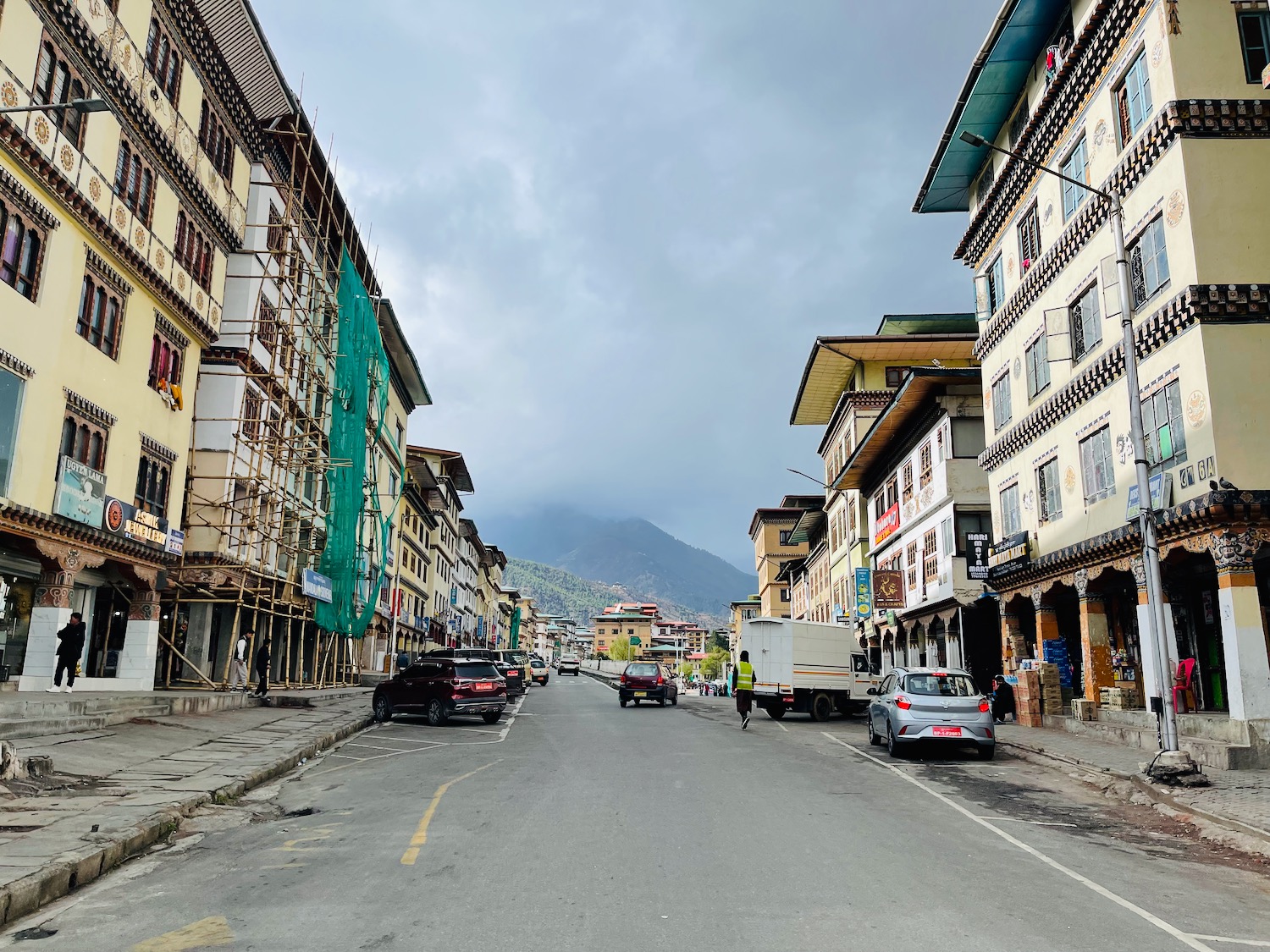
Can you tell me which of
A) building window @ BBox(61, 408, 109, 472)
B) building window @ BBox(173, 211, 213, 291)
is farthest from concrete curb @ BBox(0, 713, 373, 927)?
building window @ BBox(173, 211, 213, 291)

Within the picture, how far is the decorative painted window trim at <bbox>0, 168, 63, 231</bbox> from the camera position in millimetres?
18469

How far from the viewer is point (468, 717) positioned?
28594 mm

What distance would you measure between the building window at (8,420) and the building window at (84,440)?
1.90m

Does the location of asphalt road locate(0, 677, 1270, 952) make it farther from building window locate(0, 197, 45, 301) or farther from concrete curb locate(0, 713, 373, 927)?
building window locate(0, 197, 45, 301)

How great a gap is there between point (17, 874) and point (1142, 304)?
69.6 feet

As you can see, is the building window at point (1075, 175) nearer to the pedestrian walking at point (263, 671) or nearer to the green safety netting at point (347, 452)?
the pedestrian walking at point (263, 671)

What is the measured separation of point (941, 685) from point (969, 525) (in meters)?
15.5

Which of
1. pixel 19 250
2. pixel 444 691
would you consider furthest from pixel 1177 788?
pixel 19 250

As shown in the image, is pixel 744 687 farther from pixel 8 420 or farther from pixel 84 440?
pixel 8 420

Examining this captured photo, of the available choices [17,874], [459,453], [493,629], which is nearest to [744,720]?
[17,874]

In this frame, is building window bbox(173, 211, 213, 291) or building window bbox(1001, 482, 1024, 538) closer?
building window bbox(173, 211, 213, 291)

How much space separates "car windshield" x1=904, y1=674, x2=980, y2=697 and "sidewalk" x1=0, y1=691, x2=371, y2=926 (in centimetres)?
1169

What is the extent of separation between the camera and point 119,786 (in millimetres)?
11719

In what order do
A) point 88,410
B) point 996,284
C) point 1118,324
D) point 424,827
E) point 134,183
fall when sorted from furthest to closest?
point 996,284, point 134,183, point 88,410, point 1118,324, point 424,827
